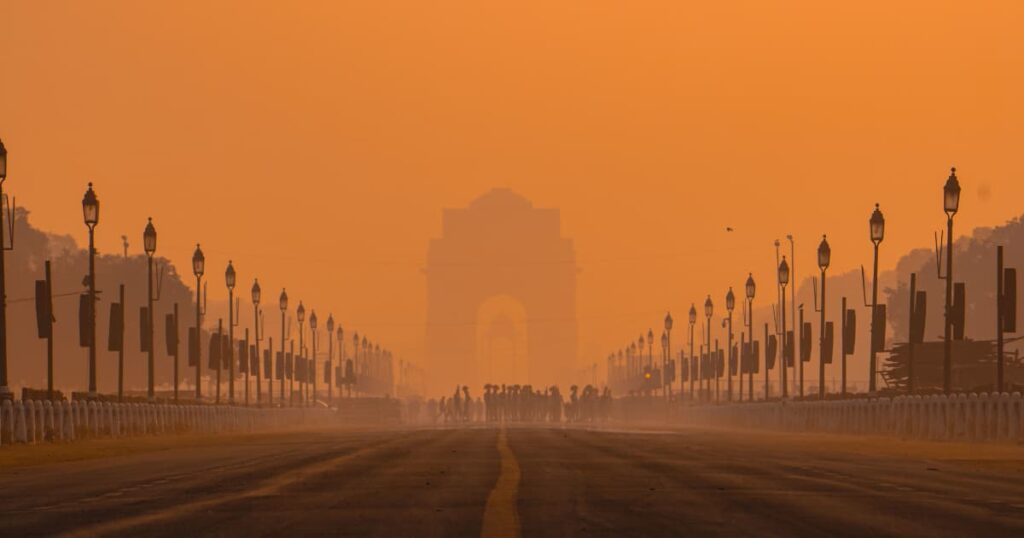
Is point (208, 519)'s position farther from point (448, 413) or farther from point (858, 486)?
point (448, 413)

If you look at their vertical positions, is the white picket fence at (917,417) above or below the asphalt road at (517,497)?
below

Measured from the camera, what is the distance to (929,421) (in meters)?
51.0

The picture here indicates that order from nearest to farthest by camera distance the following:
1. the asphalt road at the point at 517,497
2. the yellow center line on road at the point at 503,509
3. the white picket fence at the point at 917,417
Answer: the yellow center line on road at the point at 503,509, the asphalt road at the point at 517,497, the white picket fence at the point at 917,417

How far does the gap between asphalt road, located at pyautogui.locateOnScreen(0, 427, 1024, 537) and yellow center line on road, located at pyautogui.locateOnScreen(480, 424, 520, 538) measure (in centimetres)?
2

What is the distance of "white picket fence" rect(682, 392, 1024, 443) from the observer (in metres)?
44.2

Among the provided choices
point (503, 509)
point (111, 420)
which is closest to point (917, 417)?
point (111, 420)

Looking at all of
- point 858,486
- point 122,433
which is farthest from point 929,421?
point 858,486

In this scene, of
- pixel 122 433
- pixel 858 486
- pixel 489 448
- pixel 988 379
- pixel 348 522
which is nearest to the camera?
pixel 348 522

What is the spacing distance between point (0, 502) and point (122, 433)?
116 feet

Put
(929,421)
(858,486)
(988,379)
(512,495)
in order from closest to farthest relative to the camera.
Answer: (512,495), (858,486), (929,421), (988,379)

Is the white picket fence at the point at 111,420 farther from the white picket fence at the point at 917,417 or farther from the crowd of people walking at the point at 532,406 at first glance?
the crowd of people walking at the point at 532,406

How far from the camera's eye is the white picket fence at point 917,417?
4421cm

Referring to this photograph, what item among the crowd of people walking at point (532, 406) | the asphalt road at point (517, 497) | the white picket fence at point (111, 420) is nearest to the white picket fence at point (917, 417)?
the asphalt road at point (517, 497)

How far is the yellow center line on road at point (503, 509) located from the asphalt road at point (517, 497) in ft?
0.06
